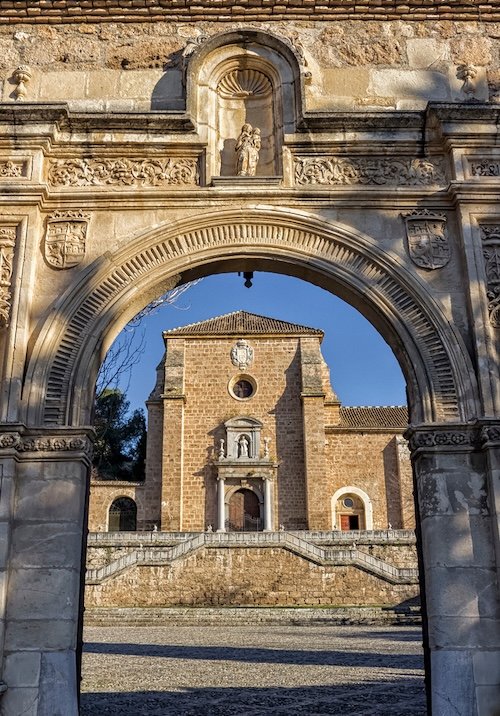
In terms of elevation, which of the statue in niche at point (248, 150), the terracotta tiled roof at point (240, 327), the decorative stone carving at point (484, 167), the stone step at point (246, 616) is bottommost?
the stone step at point (246, 616)

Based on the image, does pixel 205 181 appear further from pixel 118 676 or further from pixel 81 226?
pixel 118 676

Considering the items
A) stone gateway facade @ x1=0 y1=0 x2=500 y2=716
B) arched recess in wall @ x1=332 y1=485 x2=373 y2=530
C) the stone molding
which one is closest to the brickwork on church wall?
arched recess in wall @ x1=332 y1=485 x2=373 y2=530

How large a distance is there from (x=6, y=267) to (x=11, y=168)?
3.25ft

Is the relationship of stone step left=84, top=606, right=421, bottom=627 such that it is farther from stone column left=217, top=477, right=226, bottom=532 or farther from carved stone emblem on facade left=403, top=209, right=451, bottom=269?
carved stone emblem on facade left=403, top=209, right=451, bottom=269

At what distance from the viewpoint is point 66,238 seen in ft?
21.1

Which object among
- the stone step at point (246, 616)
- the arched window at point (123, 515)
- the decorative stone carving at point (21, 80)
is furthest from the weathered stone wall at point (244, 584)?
the decorative stone carving at point (21, 80)

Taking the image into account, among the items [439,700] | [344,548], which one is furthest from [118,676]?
[344,548]

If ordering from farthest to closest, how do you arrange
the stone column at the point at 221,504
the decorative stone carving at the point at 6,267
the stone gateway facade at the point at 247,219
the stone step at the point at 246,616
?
the stone column at the point at 221,504, the stone step at the point at 246,616, the decorative stone carving at the point at 6,267, the stone gateway facade at the point at 247,219

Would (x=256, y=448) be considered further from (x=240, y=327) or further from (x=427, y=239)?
(x=427, y=239)

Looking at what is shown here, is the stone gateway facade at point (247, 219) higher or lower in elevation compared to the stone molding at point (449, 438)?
higher

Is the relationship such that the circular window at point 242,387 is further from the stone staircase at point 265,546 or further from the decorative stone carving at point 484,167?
the decorative stone carving at point 484,167

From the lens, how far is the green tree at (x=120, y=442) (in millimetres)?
37906

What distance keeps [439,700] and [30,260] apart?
15.7 feet

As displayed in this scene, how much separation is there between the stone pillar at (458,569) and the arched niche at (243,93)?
2978 millimetres
